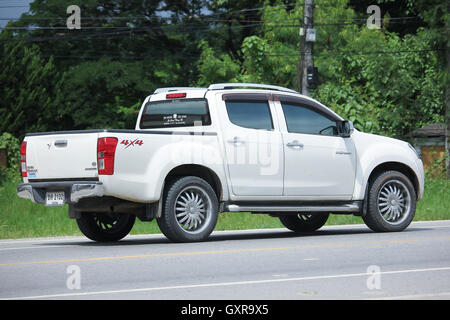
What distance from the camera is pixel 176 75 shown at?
47.1m

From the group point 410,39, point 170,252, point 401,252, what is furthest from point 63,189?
point 410,39

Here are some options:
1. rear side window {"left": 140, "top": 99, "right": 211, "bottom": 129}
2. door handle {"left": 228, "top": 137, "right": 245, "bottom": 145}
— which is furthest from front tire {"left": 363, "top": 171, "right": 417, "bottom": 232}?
rear side window {"left": 140, "top": 99, "right": 211, "bottom": 129}

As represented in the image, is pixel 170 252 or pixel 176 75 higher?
pixel 176 75

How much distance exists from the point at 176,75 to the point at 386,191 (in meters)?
34.5

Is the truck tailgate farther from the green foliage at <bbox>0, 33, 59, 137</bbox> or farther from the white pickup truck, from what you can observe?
the green foliage at <bbox>0, 33, 59, 137</bbox>

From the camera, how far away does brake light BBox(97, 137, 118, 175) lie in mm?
10836

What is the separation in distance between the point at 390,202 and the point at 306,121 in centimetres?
188

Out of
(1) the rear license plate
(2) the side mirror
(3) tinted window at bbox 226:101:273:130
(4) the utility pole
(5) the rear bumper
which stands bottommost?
(1) the rear license plate

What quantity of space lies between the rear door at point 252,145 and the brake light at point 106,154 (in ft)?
5.72

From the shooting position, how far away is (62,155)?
11.2 m

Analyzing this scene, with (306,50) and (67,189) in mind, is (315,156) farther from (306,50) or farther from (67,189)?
(306,50)

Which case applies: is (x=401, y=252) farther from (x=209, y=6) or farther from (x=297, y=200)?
(x=209, y=6)

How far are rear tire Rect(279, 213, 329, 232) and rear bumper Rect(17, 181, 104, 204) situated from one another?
13.9ft
